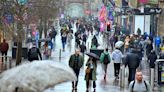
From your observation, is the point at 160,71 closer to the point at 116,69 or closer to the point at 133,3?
the point at 116,69

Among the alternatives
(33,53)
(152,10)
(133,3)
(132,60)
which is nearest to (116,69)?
(132,60)

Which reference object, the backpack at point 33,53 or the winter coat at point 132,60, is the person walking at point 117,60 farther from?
the backpack at point 33,53

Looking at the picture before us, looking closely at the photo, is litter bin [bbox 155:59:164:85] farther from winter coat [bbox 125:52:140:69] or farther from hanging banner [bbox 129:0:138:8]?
hanging banner [bbox 129:0:138:8]

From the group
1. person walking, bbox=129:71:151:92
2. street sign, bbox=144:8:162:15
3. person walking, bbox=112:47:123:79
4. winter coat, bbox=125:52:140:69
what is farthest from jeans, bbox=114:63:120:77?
street sign, bbox=144:8:162:15

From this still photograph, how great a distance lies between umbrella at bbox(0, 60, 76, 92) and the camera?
3807mm

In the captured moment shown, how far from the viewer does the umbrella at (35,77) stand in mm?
3807

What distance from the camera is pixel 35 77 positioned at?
12.7 feet

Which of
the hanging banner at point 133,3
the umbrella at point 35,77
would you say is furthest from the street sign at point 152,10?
the umbrella at point 35,77

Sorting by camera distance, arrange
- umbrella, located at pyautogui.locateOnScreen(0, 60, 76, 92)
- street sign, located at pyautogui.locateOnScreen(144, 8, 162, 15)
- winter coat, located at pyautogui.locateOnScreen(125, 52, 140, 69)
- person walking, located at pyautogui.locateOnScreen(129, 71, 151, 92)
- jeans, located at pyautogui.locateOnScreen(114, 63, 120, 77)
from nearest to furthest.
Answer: umbrella, located at pyautogui.locateOnScreen(0, 60, 76, 92)
person walking, located at pyautogui.locateOnScreen(129, 71, 151, 92)
winter coat, located at pyautogui.locateOnScreen(125, 52, 140, 69)
jeans, located at pyautogui.locateOnScreen(114, 63, 120, 77)
street sign, located at pyautogui.locateOnScreen(144, 8, 162, 15)

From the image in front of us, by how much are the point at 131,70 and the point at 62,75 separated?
17769mm

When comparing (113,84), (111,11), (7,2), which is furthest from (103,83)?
(111,11)

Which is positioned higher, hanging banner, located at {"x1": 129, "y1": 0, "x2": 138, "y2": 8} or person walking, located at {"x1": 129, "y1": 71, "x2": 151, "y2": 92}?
person walking, located at {"x1": 129, "y1": 71, "x2": 151, "y2": 92}

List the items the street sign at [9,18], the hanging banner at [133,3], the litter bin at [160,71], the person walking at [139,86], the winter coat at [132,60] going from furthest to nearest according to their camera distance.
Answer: the hanging banner at [133,3] → the street sign at [9,18] → the winter coat at [132,60] → the litter bin at [160,71] → the person walking at [139,86]

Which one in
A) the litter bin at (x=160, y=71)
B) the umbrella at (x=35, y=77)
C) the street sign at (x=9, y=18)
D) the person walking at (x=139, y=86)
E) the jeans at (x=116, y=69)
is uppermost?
the umbrella at (x=35, y=77)
